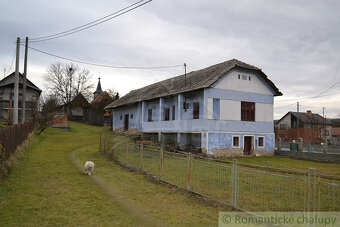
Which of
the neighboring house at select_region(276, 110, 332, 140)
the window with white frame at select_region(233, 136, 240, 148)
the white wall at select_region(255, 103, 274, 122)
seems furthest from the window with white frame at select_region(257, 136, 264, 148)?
the neighboring house at select_region(276, 110, 332, 140)

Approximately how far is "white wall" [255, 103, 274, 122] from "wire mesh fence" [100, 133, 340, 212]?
43.7 feet

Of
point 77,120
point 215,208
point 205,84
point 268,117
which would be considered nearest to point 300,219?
point 215,208

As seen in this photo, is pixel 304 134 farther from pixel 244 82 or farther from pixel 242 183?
pixel 242 183

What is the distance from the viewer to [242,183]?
10211 mm

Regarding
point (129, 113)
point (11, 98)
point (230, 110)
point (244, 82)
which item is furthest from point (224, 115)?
point (11, 98)

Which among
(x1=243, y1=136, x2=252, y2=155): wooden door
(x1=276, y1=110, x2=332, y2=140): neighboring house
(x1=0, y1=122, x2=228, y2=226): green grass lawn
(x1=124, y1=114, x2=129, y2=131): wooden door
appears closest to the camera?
(x1=0, y1=122, x2=228, y2=226): green grass lawn

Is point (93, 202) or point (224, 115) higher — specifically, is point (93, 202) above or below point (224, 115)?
below

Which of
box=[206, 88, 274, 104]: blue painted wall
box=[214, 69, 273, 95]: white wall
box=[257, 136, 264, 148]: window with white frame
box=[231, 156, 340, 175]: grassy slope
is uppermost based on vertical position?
box=[214, 69, 273, 95]: white wall

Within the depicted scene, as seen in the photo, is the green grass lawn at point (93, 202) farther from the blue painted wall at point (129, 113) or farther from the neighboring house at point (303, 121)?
the neighboring house at point (303, 121)

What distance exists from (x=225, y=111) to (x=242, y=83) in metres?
2.94

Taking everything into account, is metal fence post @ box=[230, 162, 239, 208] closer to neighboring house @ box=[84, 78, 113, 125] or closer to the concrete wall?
the concrete wall

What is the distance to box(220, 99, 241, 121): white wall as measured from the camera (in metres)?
21.7

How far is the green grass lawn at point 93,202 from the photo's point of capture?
20.1 ft

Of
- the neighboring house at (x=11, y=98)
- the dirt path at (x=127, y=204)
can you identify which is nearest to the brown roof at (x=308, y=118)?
the neighboring house at (x=11, y=98)
